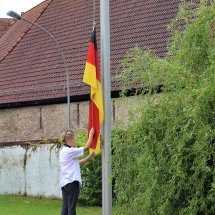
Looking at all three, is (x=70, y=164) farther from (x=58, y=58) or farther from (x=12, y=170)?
(x=58, y=58)

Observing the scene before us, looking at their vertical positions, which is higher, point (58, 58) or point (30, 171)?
point (58, 58)

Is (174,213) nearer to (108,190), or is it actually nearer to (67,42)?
(108,190)

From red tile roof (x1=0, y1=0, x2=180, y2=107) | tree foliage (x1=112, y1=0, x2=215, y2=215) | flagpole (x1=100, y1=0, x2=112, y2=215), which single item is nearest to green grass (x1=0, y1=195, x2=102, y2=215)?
red tile roof (x1=0, y1=0, x2=180, y2=107)

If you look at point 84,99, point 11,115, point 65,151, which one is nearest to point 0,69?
point 11,115

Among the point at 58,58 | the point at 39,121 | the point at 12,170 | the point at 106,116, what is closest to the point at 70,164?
the point at 106,116

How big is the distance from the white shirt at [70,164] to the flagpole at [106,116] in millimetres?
834

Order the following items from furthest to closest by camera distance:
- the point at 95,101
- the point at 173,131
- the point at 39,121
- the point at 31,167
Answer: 1. the point at 39,121
2. the point at 31,167
3. the point at 95,101
4. the point at 173,131

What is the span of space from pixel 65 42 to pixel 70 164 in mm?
23237

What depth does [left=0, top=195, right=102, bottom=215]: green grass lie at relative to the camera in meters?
19.2

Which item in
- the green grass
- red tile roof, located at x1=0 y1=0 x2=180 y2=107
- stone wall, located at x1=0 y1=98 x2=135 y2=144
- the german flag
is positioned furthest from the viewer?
stone wall, located at x1=0 y1=98 x2=135 y2=144

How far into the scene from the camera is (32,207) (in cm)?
2106

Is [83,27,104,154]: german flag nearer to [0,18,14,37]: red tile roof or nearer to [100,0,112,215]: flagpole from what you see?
[100,0,112,215]: flagpole

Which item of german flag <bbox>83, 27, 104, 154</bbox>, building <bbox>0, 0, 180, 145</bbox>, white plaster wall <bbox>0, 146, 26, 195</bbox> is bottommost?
white plaster wall <bbox>0, 146, 26, 195</bbox>

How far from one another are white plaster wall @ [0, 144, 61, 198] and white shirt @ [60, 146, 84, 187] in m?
11.1
